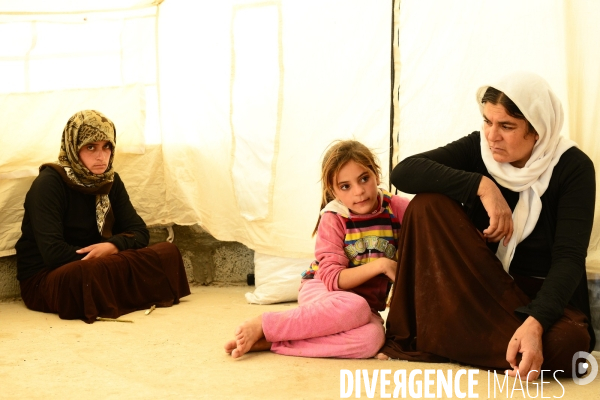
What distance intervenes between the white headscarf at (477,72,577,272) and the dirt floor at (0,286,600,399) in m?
0.42

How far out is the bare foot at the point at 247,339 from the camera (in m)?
2.41

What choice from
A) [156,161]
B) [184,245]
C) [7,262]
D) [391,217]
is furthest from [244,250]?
[391,217]

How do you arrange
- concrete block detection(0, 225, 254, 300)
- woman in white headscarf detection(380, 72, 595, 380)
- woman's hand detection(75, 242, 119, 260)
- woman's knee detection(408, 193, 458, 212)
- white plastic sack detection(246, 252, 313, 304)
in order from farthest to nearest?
concrete block detection(0, 225, 254, 300) < white plastic sack detection(246, 252, 313, 304) < woman's hand detection(75, 242, 119, 260) < woman's knee detection(408, 193, 458, 212) < woman in white headscarf detection(380, 72, 595, 380)

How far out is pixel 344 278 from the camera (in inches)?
96.5

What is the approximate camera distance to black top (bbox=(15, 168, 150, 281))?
128 inches

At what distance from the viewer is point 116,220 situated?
11.9 ft

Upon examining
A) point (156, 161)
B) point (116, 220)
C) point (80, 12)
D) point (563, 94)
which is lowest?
point (116, 220)

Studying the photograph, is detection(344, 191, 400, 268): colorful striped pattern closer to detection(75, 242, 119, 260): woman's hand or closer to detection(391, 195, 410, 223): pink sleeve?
detection(391, 195, 410, 223): pink sleeve

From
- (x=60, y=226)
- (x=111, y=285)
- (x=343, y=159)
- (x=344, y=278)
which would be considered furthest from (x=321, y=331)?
(x=60, y=226)

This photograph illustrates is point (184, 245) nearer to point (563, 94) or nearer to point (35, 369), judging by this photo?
point (35, 369)

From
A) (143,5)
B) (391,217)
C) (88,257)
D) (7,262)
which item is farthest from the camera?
(143,5)

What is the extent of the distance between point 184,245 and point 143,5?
48.8 inches

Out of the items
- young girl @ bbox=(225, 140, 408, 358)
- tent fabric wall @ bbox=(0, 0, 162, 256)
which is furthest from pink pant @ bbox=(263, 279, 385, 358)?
tent fabric wall @ bbox=(0, 0, 162, 256)

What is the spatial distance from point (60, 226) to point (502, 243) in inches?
76.1
